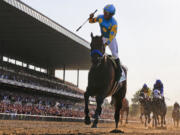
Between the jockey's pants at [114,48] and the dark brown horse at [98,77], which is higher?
the jockey's pants at [114,48]

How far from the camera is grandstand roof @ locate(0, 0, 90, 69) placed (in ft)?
102

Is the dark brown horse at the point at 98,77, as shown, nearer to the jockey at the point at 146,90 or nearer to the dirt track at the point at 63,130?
the dirt track at the point at 63,130

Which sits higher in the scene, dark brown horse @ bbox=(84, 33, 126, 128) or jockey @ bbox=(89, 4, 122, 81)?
jockey @ bbox=(89, 4, 122, 81)

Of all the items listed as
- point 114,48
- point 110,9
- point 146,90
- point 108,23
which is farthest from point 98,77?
point 146,90

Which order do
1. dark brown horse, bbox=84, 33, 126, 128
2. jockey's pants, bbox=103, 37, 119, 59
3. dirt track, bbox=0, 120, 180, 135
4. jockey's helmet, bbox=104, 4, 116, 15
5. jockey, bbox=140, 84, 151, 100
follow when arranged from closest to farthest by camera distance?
dark brown horse, bbox=84, 33, 126, 128 → dirt track, bbox=0, 120, 180, 135 → jockey's helmet, bbox=104, 4, 116, 15 → jockey's pants, bbox=103, 37, 119, 59 → jockey, bbox=140, 84, 151, 100

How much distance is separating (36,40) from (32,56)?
9.83 meters

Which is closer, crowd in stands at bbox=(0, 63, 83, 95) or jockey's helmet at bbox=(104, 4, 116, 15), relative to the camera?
jockey's helmet at bbox=(104, 4, 116, 15)

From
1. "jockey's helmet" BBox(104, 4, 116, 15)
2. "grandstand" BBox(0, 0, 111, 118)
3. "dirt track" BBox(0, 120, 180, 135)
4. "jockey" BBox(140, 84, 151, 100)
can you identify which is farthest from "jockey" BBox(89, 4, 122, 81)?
"grandstand" BBox(0, 0, 111, 118)

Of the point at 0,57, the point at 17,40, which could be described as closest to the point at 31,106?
the point at 17,40

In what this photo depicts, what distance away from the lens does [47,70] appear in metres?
57.0

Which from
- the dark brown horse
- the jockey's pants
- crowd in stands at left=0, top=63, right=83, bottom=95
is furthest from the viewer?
crowd in stands at left=0, top=63, right=83, bottom=95

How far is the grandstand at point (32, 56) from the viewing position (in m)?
29.7

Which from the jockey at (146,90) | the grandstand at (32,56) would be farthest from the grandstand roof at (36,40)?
the jockey at (146,90)

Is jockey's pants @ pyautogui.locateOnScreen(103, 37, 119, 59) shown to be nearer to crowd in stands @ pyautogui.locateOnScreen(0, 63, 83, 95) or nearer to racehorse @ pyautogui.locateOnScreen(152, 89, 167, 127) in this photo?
racehorse @ pyautogui.locateOnScreen(152, 89, 167, 127)
